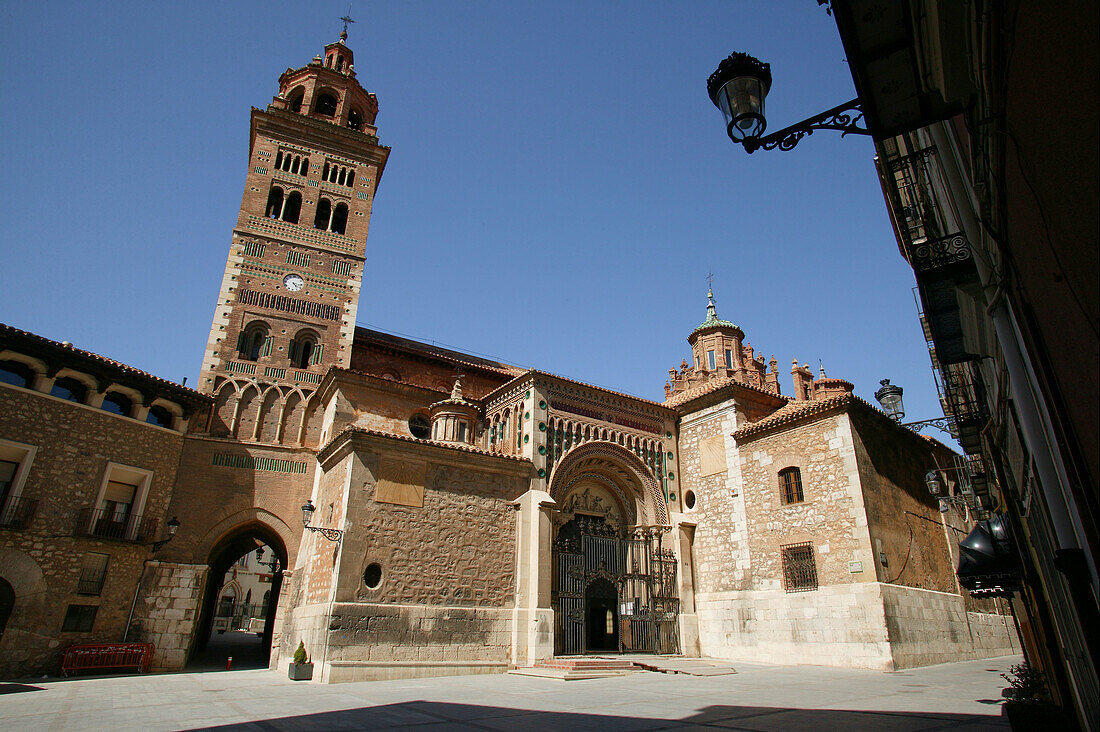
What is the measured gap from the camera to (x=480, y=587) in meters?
15.0

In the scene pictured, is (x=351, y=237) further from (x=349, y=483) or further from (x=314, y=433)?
(x=349, y=483)

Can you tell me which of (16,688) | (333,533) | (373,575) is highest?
(333,533)

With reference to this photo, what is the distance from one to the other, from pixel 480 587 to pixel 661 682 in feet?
16.9

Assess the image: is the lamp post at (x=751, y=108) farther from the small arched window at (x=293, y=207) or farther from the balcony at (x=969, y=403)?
the small arched window at (x=293, y=207)

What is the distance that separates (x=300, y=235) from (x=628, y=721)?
71.4ft

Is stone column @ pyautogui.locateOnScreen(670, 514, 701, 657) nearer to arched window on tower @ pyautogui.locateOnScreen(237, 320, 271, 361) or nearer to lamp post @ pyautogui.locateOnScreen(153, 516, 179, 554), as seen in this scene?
lamp post @ pyautogui.locateOnScreen(153, 516, 179, 554)

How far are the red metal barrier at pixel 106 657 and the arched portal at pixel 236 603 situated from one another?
2.26m

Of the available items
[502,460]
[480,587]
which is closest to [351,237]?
[502,460]

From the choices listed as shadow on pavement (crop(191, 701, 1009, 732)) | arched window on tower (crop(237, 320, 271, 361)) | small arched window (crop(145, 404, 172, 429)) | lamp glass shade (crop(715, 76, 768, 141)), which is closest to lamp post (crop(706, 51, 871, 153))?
lamp glass shade (crop(715, 76, 768, 141))

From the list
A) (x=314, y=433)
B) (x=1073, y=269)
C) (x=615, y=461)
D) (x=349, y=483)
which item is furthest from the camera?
(x=314, y=433)

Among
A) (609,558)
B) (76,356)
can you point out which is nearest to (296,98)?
(76,356)

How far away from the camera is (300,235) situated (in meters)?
23.5

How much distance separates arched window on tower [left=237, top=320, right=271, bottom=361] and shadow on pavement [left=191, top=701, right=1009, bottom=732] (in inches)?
605

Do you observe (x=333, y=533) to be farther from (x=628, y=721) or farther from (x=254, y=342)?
(x=254, y=342)
